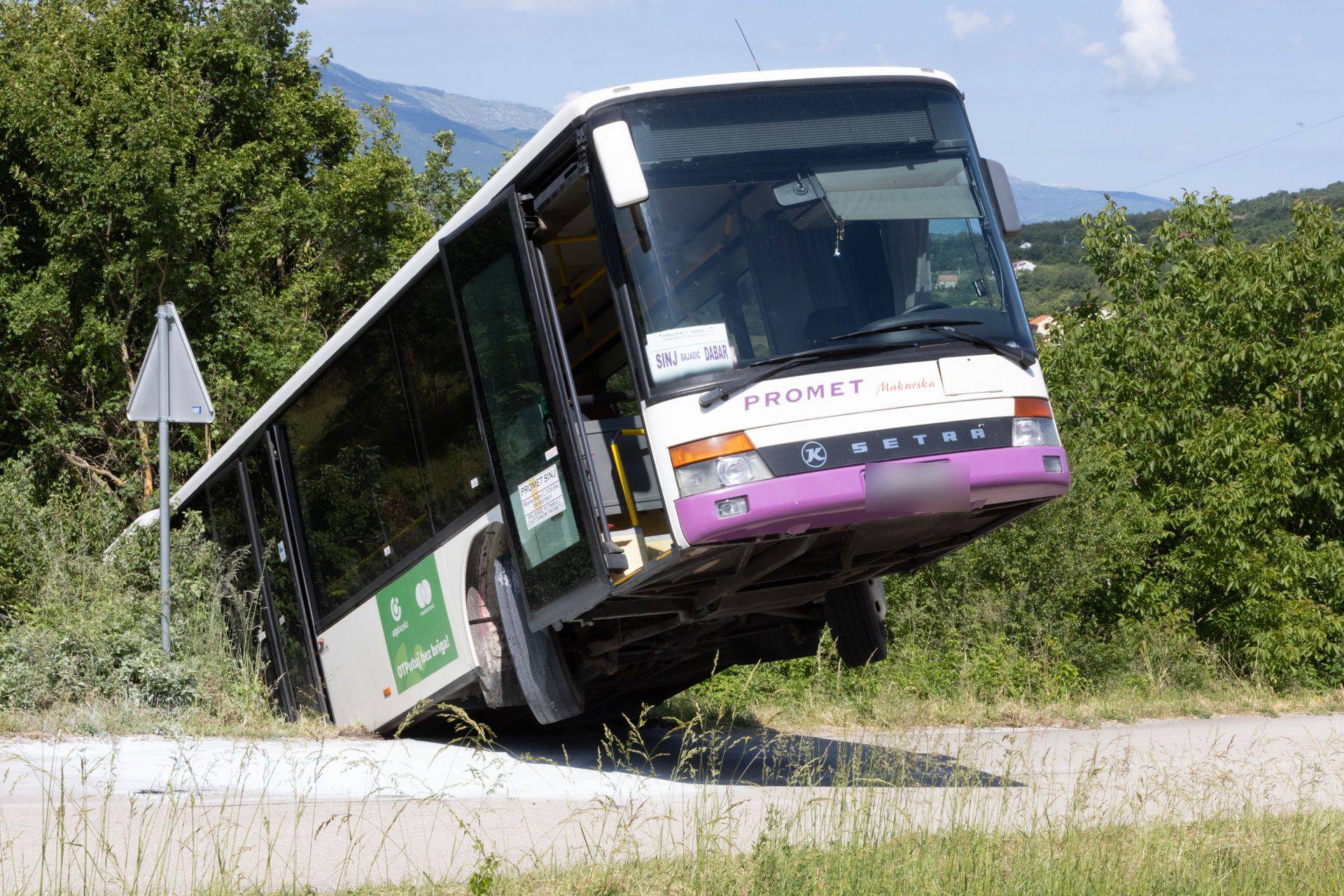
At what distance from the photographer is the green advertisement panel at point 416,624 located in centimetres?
910

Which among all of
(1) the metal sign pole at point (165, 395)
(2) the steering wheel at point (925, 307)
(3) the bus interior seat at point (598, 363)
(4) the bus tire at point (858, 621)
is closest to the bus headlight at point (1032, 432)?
(2) the steering wheel at point (925, 307)

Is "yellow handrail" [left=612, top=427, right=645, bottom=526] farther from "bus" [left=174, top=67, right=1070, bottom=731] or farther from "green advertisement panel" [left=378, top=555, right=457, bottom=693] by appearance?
"green advertisement panel" [left=378, top=555, right=457, bottom=693]

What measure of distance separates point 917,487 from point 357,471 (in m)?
4.97

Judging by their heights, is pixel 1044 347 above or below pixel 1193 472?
above

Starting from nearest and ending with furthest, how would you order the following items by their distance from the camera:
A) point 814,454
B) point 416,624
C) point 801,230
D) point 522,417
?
point 814,454 < point 801,230 < point 522,417 < point 416,624

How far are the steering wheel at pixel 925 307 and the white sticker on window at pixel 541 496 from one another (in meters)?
2.08

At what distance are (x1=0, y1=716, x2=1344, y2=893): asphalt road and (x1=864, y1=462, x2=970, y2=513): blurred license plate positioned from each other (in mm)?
1119

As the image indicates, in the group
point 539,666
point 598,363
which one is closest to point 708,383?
point 598,363

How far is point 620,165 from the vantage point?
21.2 feet

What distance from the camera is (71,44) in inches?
768

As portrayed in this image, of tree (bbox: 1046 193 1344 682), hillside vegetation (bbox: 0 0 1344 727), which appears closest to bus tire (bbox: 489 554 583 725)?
hillside vegetation (bbox: 0 0 1344 727)

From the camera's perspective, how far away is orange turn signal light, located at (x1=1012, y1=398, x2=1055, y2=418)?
7.07 meters

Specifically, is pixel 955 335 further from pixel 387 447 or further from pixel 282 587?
pixel 282 587

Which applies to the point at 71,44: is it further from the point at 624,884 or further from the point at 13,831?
the point at 624,884
